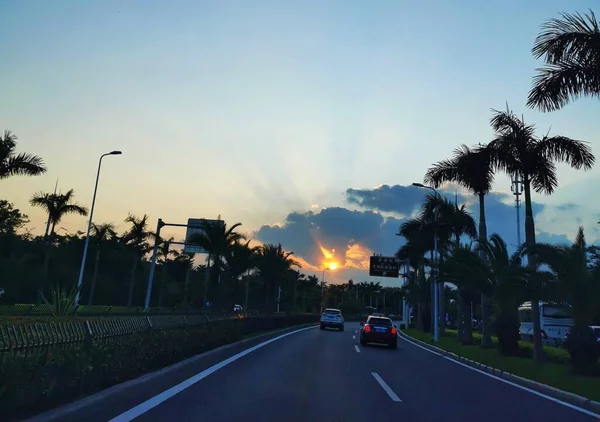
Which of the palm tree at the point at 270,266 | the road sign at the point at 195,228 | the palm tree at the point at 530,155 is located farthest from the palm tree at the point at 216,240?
the palm tree at the point at 530,155

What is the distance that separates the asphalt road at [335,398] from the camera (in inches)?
308

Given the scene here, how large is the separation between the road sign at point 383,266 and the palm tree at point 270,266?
10586 mm

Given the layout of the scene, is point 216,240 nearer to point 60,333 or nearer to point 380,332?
point 380,332

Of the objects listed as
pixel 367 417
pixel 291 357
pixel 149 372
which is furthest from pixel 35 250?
pixel 367 417

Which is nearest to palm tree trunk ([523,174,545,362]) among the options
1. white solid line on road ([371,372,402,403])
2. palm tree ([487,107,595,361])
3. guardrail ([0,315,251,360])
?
palm tree ([487,107,595,361])

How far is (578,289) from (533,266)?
291 cm

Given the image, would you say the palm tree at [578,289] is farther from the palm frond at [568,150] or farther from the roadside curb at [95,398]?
the roadside curb at [95,398]

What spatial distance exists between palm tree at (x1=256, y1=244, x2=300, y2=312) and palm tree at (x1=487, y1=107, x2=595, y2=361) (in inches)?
1038

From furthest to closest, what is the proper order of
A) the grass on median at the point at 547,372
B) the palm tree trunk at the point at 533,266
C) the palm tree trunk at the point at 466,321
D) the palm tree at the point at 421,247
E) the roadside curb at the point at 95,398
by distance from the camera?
the palm tree at the point at 421,247, the palm tree trunk at the point at 466,321, the palm tree trunk at the point at 533,266, the grass on median at the point at 547,372, the roadside curb at the point at 95,398

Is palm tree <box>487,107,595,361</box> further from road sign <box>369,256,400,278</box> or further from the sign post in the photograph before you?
road sign <box>369,256,400,278</box>

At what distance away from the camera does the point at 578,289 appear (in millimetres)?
16062

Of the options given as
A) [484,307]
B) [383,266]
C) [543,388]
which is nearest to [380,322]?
[484,307]

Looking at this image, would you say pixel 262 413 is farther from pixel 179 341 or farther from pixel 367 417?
pixel 179 341

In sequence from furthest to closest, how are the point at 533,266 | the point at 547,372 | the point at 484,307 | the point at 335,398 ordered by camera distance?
1. the point at 484,307
2. the point at 533,266
3. the point at 547,372
4. the point at 335,398
